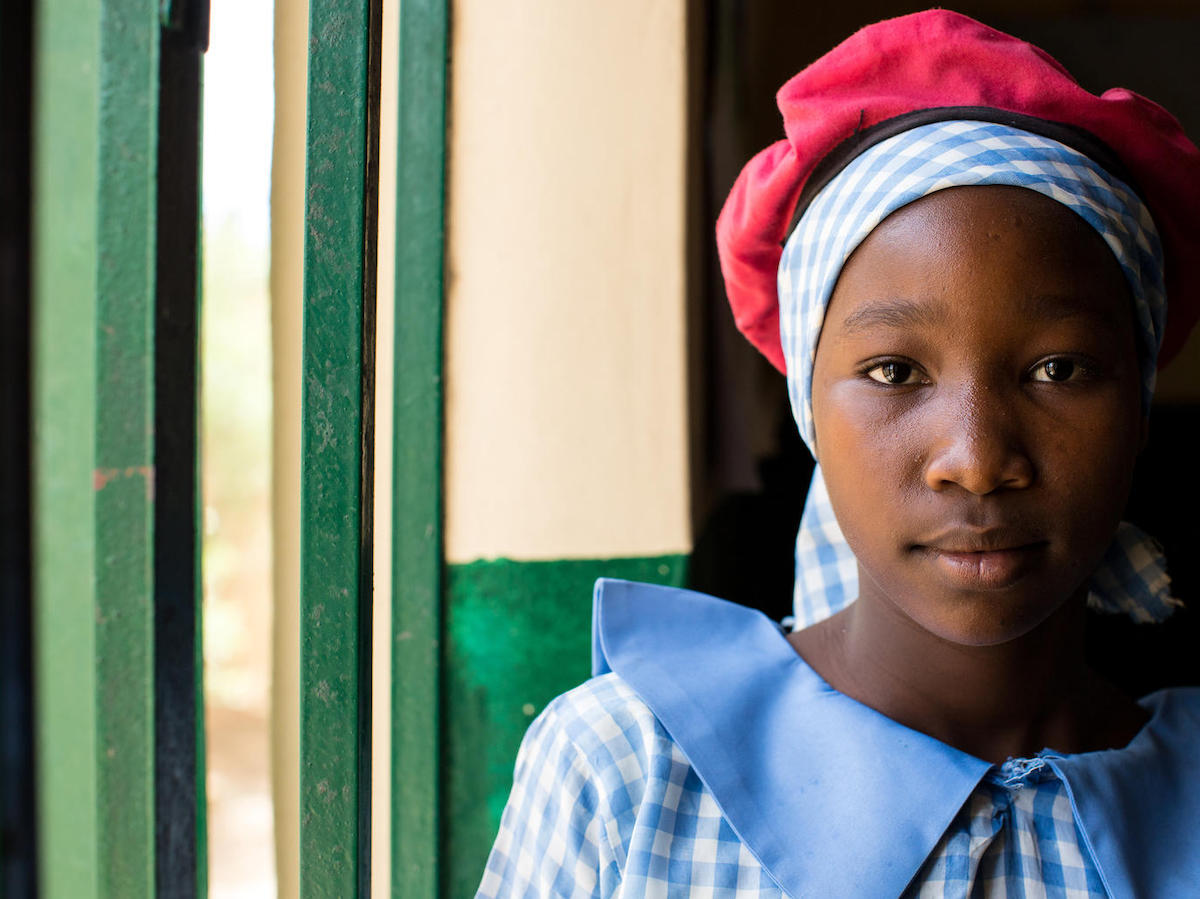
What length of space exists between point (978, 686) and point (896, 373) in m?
0.40

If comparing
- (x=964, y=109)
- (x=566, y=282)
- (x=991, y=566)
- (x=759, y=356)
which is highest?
(x=964, y=109)

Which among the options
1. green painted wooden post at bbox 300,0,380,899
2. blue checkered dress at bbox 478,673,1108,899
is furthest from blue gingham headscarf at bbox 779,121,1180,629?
green painted wooden post at bbox 300,0,380,899

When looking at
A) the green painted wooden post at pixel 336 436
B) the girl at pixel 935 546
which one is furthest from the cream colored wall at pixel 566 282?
the green painted wooden post at pixel 336 436

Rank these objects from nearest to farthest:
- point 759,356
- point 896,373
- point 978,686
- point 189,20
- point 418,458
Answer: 1. point 189,20
2. point 896,373
3. point 978,686
4. point 418,458
5. point 759,356

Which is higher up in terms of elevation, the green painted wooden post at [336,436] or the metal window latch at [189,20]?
the metal window latch at [189,20]

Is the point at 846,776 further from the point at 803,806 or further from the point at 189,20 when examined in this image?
the point at 189,20

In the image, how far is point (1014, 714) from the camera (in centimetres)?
112

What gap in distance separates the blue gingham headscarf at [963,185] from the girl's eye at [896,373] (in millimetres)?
104

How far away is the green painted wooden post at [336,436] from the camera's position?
1.01 metres

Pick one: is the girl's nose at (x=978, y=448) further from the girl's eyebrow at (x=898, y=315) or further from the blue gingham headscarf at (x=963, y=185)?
the blue gingham headscarf at (x=963, y=185)

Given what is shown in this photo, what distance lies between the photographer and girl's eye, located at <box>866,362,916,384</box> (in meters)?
0.99

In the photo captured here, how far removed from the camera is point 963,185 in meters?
0.99

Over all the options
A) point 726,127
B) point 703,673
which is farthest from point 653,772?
point 726,127

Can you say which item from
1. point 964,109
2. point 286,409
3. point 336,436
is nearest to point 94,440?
point 336,436
